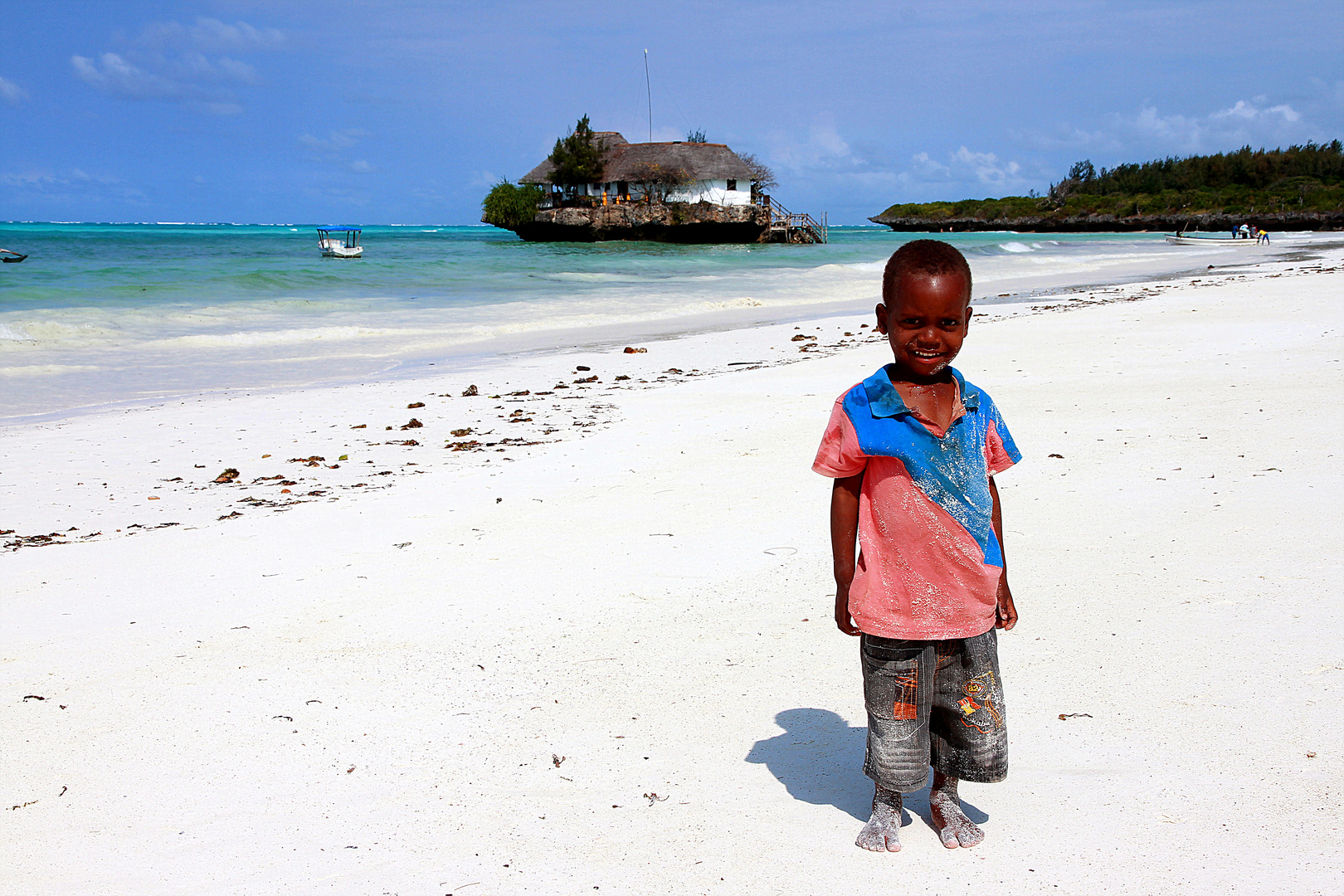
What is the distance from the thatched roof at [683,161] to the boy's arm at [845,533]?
60.4 m

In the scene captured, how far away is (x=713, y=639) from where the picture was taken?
3352 millimetres

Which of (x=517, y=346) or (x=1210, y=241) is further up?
(x=1210, y=241)

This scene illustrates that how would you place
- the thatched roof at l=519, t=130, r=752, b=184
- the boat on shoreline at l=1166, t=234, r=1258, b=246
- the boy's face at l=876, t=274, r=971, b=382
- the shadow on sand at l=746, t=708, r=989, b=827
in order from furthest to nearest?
the thatched roof at l=519, t=130, r=752, b=184 < the boat on shoreline at l=1166, t=234, r=1258, b=246 < the shadow on sand at l=746, t=708, r=989, b=827 < the boy's face at l=876, t=274, r=971, b=382

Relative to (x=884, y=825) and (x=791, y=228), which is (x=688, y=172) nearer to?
(x=791, y=228)

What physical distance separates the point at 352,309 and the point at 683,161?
143ft

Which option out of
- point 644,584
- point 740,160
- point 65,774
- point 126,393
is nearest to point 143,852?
point 65,774

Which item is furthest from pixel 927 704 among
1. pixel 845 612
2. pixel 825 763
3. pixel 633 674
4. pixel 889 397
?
pixel 633 674

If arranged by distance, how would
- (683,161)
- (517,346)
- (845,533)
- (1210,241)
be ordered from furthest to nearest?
(683,161) < (1210,241) < (517,346) < (845,533)

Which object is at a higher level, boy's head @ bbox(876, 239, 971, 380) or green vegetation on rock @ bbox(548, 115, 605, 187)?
green vegetation on rock @ bbox(548, 115, 605, 187)

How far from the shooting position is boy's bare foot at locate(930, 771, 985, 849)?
2.23m

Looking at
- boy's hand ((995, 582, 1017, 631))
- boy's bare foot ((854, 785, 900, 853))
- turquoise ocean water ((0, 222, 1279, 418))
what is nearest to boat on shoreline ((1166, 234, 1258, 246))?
turquoise ocean water ((0, 222, 1279, 418))

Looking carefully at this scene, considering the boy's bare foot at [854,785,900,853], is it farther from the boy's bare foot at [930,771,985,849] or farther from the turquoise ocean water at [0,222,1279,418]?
the turquoise ocean water at [0,222,1279,418]

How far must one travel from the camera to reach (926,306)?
2051 millimetres

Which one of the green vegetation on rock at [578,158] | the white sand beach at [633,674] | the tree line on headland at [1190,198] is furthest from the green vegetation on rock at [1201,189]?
the white sand beach at [633,674]
